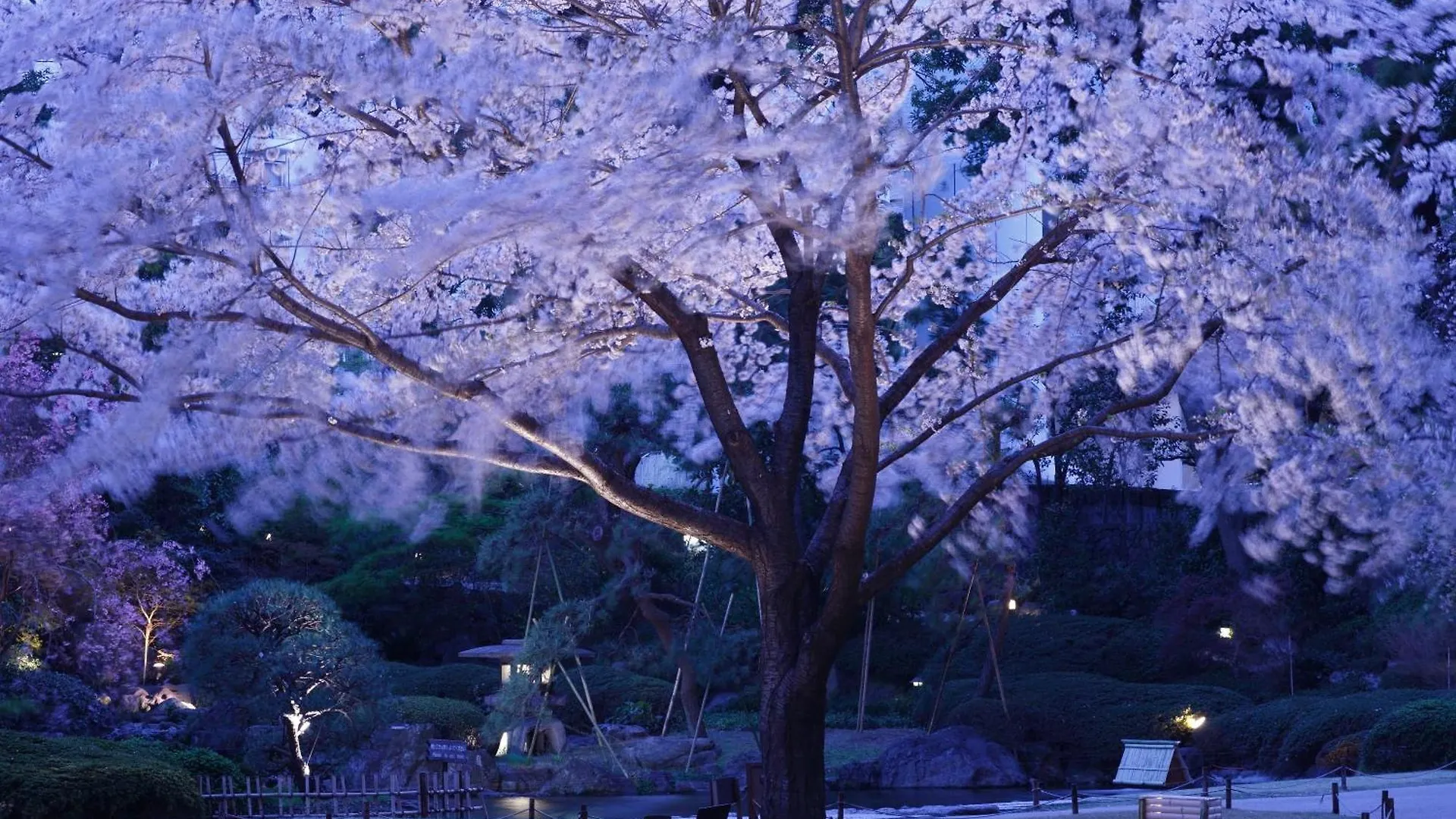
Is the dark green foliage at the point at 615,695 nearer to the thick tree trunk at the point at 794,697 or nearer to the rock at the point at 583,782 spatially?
the rock at the point at 583,782

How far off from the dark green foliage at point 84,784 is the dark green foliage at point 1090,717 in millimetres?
11084

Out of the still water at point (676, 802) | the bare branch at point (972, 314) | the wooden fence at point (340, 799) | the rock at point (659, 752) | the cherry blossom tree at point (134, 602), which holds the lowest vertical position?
the still water at point (676, 802)

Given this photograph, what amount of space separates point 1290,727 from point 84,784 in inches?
531

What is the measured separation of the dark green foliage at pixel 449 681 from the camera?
20.7 m

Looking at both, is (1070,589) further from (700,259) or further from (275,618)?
(700,259)

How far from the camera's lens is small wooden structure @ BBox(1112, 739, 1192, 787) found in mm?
15461

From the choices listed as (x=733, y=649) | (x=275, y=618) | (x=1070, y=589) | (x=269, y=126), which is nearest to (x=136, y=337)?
(x=269, y=126)

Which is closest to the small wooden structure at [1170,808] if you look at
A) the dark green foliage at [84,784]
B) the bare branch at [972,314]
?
the bare branch at [972,314]

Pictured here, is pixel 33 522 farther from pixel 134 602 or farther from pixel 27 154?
pixel 27 154

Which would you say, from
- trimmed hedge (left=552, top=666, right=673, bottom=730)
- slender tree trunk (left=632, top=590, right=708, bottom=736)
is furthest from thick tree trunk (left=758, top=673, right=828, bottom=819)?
trimmed hedge (left=552, top=666, right=673, bottom=730)

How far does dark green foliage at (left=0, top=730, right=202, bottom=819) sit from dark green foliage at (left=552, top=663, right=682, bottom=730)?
9.90 m

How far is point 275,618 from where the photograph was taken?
14312mm

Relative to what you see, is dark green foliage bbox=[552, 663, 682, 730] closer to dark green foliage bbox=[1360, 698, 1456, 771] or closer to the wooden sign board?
the wooden sign board

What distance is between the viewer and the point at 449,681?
21016mm
